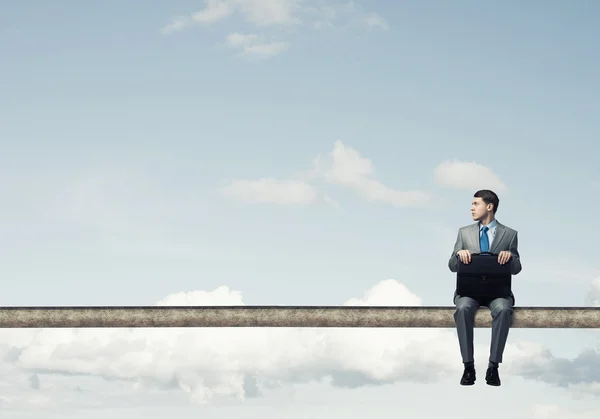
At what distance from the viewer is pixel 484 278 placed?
7.58 meters

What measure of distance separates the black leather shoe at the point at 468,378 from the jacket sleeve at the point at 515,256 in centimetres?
108

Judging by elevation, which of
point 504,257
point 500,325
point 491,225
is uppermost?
point 491,225

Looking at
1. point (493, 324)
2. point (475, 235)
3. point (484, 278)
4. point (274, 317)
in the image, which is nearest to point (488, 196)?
point (475, 235)

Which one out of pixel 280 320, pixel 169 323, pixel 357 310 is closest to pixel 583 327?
pixel 357 310

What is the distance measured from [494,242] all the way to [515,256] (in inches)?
9.8

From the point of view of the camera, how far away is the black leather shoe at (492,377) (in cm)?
730

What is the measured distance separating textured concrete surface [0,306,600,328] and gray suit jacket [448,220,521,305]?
0.52 m

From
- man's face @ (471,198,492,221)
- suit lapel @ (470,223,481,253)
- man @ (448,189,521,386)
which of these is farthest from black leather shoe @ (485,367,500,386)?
man's face @ (471,198,492,221)

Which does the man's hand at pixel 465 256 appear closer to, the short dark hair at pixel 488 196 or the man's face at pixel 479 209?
the man's face at pixel 479 209

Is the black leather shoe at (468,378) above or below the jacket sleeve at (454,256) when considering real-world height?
below

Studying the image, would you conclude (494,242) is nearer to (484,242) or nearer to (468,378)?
(484,242)

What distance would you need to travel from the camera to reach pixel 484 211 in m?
7.93

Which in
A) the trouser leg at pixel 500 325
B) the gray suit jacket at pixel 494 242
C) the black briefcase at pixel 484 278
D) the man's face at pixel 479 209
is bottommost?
the trouser leg at pixel 500 325

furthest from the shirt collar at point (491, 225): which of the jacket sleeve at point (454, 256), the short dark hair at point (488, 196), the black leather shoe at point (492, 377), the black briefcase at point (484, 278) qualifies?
the black leather shoe at point (492, 377)
